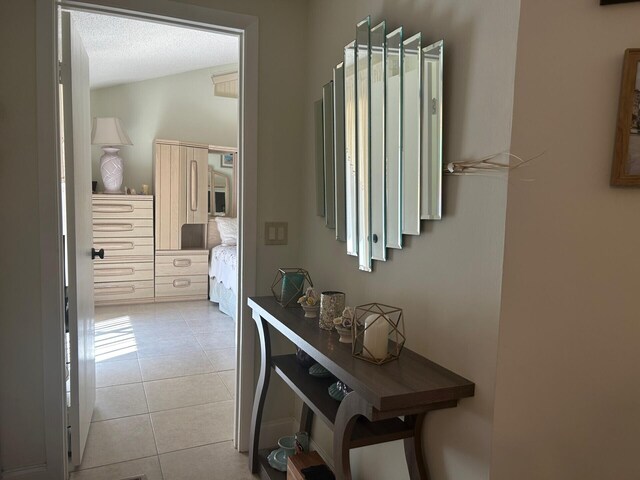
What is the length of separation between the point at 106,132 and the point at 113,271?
157cm

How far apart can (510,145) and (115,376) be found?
3.06 m

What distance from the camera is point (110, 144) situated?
5.09 m

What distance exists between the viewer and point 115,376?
10.4 feet

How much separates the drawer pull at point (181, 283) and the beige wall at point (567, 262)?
4840mm

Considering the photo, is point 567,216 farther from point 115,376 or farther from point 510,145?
point 115,376

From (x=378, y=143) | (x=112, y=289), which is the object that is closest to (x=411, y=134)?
(x=378, y=143)

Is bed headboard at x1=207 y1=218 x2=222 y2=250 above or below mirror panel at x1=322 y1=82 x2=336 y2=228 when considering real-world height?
below

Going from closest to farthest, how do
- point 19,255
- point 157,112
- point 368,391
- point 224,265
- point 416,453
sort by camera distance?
1. point 368,391
2. point 416,453
3. point 19,255
4. point 224,265
5. point 157,112

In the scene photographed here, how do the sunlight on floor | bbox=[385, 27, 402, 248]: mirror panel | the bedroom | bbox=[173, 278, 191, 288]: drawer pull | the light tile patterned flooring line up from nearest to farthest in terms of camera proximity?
bbox=[385, 27, 402, 248]: mirror panel → the light tile patterned flooring → the bedroom → the sunlight on floor → bbox=[173, 278, 191, 288]: drawer pull

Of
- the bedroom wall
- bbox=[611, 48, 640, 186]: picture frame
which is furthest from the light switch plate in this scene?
the bedroom wall

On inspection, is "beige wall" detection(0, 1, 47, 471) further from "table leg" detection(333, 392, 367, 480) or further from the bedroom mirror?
the bedroom mirror

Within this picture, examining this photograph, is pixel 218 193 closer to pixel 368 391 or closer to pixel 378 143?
pixel 378 143

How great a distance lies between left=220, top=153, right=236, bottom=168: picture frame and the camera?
19.6 ft

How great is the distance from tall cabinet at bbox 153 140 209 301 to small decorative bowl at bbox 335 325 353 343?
4.34 meters
